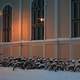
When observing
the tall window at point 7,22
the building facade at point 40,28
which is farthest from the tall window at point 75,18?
the tall window at point 7,22

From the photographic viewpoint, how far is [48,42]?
17.1 meters

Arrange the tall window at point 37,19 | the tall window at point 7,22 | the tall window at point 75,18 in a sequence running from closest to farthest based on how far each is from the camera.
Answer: the tall window at point 75,18 → the tall window at point 37,19 → the tall window at point 7,22

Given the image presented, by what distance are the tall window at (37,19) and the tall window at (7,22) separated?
212cm

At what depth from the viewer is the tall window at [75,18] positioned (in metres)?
16.1

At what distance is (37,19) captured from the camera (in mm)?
18297

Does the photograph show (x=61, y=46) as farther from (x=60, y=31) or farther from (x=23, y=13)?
(x=23, y=13)

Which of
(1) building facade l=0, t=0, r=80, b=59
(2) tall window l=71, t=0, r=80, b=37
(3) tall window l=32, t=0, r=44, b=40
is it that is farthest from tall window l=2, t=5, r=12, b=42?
(2) tall window l=71, t=0, r=80, b=37

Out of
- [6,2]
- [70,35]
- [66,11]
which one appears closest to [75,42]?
[70,35]

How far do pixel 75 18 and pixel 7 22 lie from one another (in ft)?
17.9

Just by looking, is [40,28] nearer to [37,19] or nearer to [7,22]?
[37,19]

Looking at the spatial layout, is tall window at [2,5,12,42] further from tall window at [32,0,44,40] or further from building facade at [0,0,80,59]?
tall window at [32,0,44,40]

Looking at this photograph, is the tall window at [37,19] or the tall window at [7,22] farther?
the tall window at [7,22]

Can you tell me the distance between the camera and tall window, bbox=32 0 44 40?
18.0 metres

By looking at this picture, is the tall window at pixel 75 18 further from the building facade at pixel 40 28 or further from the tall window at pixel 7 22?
the tall window at pixel 7 22
